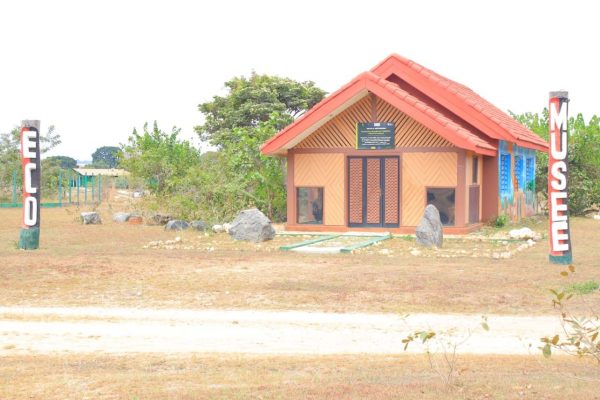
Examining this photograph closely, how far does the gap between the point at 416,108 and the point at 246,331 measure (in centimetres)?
1499

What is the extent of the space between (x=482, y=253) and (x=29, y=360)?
12.5 m

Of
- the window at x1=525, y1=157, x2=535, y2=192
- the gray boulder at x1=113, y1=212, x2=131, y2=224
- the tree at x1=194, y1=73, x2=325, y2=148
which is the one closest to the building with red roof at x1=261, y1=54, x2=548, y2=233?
the window at x1=525, y1=157, x2=535, y2=192

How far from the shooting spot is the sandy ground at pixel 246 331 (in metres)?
9.19

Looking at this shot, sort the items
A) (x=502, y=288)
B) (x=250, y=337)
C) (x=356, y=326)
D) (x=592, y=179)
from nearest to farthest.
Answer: (x=250, y=337), (x=356, y=326), (x=502, y=288), (x=592, y=179)

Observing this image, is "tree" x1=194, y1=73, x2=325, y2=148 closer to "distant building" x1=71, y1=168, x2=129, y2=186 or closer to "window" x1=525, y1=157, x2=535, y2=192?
"distant building" x1=71, y1=168, x2=129, y2=186

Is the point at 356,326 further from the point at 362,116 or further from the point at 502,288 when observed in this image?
the point at 362,116

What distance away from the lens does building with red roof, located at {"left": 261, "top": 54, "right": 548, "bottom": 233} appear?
2445 cm

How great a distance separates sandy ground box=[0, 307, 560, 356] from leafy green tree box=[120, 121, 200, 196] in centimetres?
2120

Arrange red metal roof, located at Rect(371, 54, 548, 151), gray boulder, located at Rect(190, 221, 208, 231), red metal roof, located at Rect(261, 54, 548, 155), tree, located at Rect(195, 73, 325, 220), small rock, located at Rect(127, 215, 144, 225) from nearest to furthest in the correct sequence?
red metal roof, located at Rect(261, 54, 548, 155)
red metal roof, located at Rect(371, 54, 548, 151)
gray boulder, located at Rect(190, 221, 208, 231)
small rock, located at Rect(127, 215, 144, 225)
tree, located at Rect(195, 73, 325, 220)

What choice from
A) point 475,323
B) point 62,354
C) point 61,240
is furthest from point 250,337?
point 61,240

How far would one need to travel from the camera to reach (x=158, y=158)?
34.1 metres

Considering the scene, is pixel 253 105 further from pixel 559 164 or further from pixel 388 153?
pixel 559 164

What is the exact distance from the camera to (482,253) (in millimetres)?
19125

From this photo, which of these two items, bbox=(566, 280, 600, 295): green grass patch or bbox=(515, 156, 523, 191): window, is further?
bbox=(515, 156, 523, 191): window
